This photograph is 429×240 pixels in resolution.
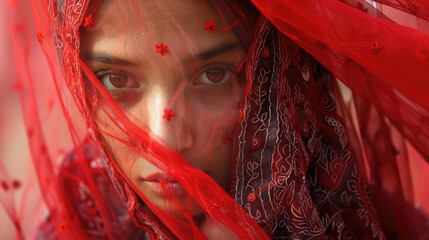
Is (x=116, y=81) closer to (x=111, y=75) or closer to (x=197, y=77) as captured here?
(x=111, y=75)

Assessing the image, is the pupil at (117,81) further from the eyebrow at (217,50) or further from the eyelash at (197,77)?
the eyebrow at (217,50)

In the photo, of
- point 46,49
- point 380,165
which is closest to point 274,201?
point 380,165

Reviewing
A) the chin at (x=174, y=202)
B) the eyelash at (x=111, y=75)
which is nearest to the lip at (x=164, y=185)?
the chin at (x=174, y=202)

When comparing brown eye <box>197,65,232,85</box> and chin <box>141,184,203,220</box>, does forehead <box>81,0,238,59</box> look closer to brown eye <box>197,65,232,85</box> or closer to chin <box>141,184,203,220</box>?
brown eye <box>197,65,232,85</box>

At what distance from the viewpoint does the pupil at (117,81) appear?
0.78 m

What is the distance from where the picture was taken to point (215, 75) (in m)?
0.80

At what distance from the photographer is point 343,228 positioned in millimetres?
952

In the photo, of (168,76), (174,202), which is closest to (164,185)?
(174,202)

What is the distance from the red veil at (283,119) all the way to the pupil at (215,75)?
0.16ft

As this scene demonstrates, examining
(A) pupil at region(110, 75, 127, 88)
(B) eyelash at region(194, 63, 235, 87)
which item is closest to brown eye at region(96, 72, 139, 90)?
(A) pupil at region(110, 75, 127, 88)

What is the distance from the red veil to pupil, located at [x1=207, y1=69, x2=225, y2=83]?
5cm

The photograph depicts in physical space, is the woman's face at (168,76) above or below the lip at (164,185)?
above

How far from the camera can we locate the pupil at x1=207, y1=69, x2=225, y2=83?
2.61ft

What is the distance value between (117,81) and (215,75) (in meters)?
0.18
